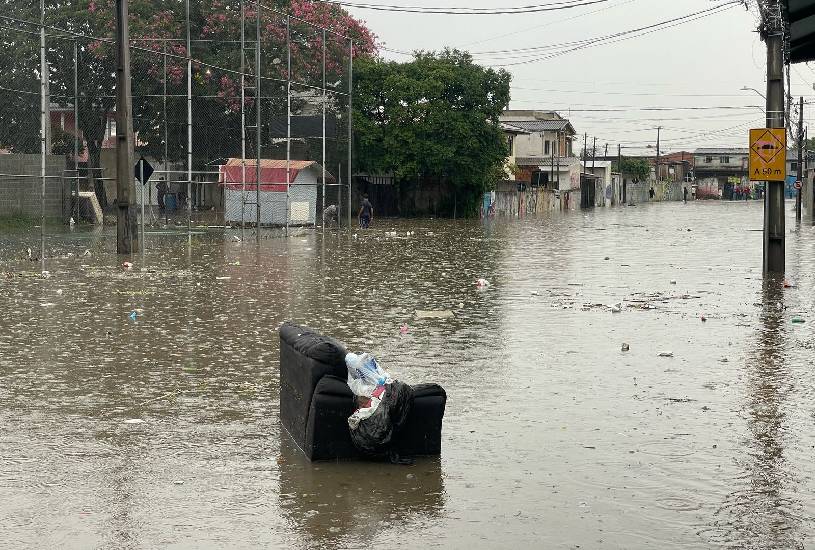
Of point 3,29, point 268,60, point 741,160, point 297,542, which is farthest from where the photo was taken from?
point 741,160

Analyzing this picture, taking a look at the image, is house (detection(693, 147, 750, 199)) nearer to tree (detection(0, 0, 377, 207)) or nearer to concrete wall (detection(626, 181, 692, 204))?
concrete wall (detection(626, 181, 692, 204))

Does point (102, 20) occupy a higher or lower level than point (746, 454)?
higher

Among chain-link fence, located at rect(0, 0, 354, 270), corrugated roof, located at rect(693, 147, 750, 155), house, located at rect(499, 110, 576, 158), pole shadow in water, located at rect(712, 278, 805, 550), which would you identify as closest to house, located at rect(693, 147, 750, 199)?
corrugated roof, located at rect(693, 147, 750, 155)

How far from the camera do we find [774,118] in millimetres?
22953

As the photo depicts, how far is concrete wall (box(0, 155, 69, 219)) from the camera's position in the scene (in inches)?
1456

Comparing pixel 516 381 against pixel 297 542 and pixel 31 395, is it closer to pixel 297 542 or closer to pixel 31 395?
pixel 31 395

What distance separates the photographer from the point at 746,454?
850 centimetres

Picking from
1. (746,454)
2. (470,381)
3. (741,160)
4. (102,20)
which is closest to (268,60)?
(102,20)

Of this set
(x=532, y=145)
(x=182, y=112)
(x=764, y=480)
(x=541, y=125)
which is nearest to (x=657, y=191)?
(x=541, y=125)

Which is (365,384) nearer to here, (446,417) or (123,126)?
(446,417)

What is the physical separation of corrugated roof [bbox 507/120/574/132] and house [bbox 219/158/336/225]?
214ft

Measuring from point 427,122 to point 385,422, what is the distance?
54614 mm

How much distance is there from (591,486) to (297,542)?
83.9 inches

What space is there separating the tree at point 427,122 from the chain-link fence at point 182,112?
7342 millimetres
